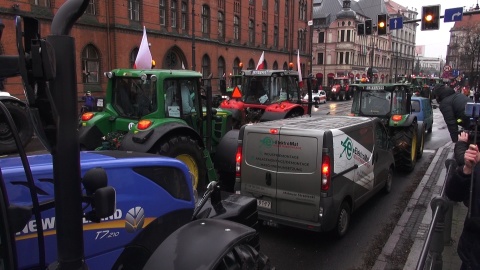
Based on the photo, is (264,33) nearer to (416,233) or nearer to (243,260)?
(416,233)

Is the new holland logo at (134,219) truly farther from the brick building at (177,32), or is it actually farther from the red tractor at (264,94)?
the brick building at (177,32)

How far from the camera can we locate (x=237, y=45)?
1455 inches

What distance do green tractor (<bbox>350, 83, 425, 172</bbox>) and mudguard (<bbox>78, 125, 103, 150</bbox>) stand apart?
264 inches

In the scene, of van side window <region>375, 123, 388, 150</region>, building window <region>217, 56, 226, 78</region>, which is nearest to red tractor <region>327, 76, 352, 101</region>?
building window <region>217, 56, 226, 78</region>

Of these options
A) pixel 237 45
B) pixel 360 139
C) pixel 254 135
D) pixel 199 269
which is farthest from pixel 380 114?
pixel 237 45

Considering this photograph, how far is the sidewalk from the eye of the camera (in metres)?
4.91

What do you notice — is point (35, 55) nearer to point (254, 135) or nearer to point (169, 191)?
point (169, 191)

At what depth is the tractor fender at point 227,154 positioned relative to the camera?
760 cm

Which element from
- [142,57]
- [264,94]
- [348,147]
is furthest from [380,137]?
[264,94]

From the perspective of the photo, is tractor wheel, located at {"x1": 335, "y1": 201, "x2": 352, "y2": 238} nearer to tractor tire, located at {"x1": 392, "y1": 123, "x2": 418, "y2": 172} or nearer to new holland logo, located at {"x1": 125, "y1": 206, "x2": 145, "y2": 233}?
new holland logo, located at {"x1": 125, "y1": 206, "x2": 145, "y2": 233}

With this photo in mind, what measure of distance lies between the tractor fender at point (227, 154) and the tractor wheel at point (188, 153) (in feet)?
2.41

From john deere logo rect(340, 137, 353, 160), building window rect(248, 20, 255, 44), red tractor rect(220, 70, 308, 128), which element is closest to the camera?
john deere logo rect(340, 137, 353, 160)

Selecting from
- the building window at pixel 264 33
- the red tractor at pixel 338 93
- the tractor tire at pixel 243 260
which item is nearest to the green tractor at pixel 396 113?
the tractor tire at pixel 243 260

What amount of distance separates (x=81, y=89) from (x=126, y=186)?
71.4ft
